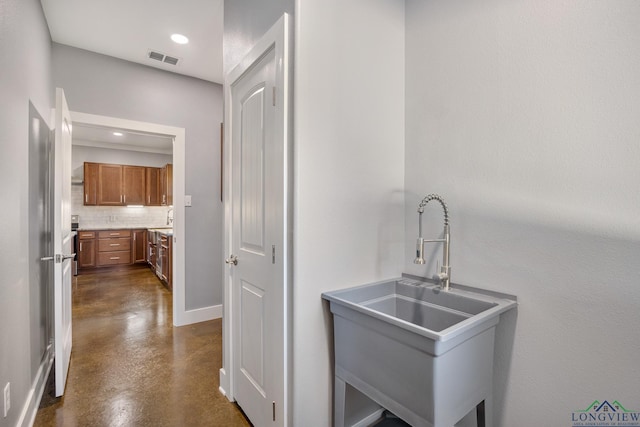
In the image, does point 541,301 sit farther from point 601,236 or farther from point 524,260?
point 601,236

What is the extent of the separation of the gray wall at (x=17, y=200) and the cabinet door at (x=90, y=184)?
4.78m

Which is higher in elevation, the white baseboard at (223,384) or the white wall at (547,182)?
the white wall at (547,182)

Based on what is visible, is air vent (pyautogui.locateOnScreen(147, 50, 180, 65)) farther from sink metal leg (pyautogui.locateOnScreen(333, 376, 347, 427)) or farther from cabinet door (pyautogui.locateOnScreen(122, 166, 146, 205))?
cabinet door (pyautogui.locateOnScreen(122, 166, 146, 205))

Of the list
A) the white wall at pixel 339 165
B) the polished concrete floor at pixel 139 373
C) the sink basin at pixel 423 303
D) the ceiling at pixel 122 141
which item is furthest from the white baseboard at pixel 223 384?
the ceiling at pixel 122 141

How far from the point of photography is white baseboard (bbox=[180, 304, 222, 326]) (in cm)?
330

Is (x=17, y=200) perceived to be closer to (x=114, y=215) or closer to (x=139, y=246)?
(x=139, y=246)

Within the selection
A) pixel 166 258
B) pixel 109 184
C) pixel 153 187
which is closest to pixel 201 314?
pixel 166 258

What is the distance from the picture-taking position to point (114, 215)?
22.0 feet

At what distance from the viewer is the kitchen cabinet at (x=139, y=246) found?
631cm

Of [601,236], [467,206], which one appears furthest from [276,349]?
[601,236]

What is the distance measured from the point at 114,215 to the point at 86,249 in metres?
1.10

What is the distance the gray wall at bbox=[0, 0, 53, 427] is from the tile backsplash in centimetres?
517

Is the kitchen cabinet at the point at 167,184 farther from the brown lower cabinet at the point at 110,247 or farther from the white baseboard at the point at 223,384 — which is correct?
the white baseboard at the point at 223,384

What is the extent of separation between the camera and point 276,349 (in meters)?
1.47
